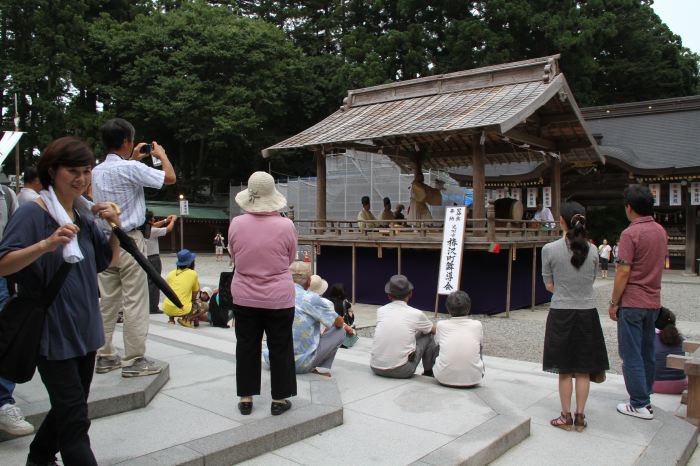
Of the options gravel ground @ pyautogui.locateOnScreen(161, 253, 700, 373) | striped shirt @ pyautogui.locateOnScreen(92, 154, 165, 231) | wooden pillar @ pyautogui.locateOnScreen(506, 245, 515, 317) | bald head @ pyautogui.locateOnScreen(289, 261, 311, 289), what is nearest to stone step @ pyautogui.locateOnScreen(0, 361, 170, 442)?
striped shirt @ pyautogui.locateOnScreen(92, 154, 165, 231)

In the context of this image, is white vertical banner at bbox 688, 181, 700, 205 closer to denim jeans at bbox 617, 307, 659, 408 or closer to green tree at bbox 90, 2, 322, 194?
denim jeans at bbox 617, 307, 659, 408

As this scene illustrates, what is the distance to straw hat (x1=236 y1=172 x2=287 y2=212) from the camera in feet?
11.2

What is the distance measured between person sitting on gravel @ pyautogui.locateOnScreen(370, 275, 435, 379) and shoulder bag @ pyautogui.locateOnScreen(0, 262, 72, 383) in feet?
9.80

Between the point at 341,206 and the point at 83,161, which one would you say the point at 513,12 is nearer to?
the point at 341,206

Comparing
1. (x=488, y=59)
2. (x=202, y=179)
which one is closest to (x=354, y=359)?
(x=488, y=59)

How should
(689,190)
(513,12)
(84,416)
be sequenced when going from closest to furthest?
(84,416) < (689,190) < (513,12)

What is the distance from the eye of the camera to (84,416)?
2215mm

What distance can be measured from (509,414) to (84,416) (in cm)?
280

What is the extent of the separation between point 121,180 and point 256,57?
2750 cm

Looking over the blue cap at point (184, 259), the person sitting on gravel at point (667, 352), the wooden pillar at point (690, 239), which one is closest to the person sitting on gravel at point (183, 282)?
the blue cap at point (184, 259)

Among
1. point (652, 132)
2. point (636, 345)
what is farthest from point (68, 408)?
point (652, 132)

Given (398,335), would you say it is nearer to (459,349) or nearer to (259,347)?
(459,349)

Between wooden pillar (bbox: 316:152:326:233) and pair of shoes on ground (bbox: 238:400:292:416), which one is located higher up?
wooden pillar (bbox: 316:152:326:233)

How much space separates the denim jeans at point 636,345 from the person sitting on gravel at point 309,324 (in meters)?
2.25
